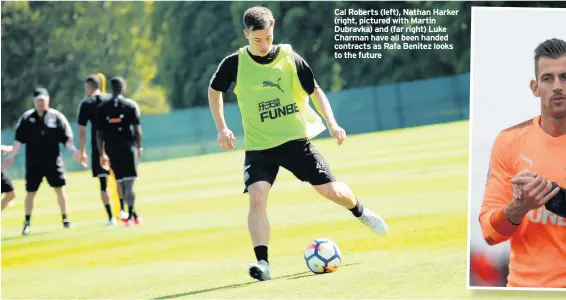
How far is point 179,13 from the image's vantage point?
107 ft

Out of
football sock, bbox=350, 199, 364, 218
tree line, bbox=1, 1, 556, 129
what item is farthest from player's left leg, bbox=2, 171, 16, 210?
tree line, bbox=1, 1, 556, 129

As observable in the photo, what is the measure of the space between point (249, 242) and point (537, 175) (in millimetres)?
4755

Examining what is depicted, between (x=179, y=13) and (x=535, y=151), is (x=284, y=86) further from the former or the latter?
(x=179, y=13)

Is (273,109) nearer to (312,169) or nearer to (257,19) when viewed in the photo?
(312,169)

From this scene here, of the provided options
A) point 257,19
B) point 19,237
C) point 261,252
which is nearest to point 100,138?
point 19,237

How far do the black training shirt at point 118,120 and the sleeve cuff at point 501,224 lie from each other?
266 inches

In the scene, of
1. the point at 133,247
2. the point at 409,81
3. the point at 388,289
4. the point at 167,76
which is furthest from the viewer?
the point at 167,76

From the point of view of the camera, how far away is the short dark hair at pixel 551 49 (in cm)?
677

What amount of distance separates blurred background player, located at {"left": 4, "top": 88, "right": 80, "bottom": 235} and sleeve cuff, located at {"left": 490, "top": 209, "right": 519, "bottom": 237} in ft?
23.9

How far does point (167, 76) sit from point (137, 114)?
23621mm

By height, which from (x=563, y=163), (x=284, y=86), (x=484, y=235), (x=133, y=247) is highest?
(x=284, y=86)

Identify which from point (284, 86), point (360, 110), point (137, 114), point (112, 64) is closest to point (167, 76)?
point (112, 64)

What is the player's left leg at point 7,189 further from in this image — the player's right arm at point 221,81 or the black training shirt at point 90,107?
the player's right arm at point 221,81

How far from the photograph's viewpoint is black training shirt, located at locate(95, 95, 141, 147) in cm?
1259
